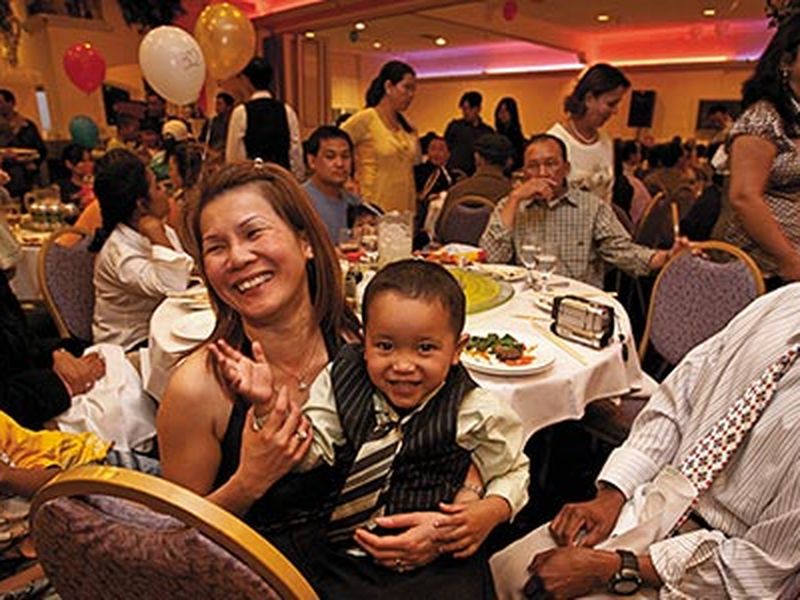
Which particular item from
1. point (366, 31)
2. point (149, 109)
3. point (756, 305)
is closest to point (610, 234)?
point (756, 305)

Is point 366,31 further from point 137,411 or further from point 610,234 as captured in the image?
point 137,411

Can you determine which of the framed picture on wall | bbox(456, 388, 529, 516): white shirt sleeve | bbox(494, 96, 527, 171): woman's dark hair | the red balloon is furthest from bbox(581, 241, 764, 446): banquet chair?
the framed picture on wall

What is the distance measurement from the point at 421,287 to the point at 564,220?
1.65 m

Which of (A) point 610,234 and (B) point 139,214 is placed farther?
(A) point 610,234

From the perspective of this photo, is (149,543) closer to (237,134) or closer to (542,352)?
(542,352)

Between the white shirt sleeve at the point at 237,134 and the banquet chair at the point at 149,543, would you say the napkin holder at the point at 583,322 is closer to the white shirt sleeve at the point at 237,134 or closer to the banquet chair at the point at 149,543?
the banquet chair at the point at 149,543

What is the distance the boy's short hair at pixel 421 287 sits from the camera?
1.15m

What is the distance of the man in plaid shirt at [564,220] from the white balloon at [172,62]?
3.11 metres

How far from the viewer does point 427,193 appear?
5.47m

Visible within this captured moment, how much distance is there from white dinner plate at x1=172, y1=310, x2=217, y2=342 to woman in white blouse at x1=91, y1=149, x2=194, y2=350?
353mm

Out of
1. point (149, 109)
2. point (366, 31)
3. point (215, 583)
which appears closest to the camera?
point (215, 583)

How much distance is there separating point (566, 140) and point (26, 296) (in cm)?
323

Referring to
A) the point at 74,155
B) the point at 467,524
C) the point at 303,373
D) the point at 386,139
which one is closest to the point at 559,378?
the point at 467,524

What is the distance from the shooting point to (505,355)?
159 cm
